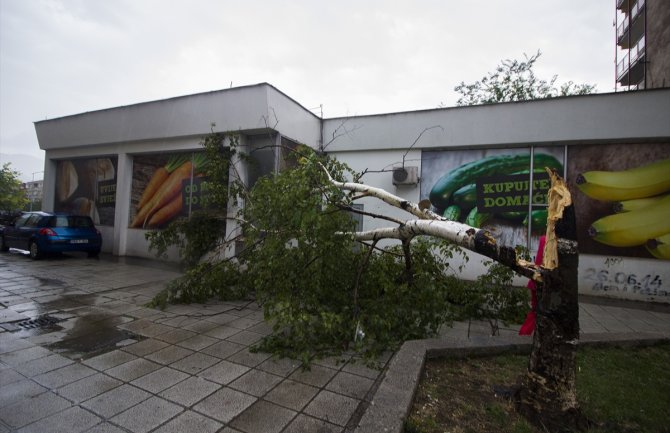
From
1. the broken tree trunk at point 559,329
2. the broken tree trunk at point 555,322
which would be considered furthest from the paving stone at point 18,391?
the broken tree trunk at point 559,329

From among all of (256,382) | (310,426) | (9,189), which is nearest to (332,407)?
(310,426)

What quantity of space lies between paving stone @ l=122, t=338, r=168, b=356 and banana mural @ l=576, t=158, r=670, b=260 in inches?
369

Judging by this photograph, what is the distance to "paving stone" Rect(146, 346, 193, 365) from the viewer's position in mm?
3419

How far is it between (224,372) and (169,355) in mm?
842

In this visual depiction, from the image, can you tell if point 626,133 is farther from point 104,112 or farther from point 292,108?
point 104,112

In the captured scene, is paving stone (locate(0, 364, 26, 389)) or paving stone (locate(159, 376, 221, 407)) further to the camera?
paving stone (locate(0, 364, 26, 389))

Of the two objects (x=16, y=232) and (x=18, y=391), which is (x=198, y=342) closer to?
(x=18, y=391)

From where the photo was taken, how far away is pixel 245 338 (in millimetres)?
4125

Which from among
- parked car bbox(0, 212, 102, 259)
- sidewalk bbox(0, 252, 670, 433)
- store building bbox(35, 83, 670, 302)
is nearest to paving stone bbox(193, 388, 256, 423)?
sidewalk bbox(0, 252, 670, 433)

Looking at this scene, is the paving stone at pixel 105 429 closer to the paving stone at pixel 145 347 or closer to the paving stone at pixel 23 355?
the paving stone at pixel 145 347

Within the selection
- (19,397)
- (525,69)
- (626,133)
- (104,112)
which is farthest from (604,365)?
(525,69)

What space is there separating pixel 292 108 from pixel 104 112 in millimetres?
7203

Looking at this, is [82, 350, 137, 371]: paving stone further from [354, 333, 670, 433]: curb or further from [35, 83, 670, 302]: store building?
[35, 83, 670, 302]: store building

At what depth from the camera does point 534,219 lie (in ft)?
26.5
